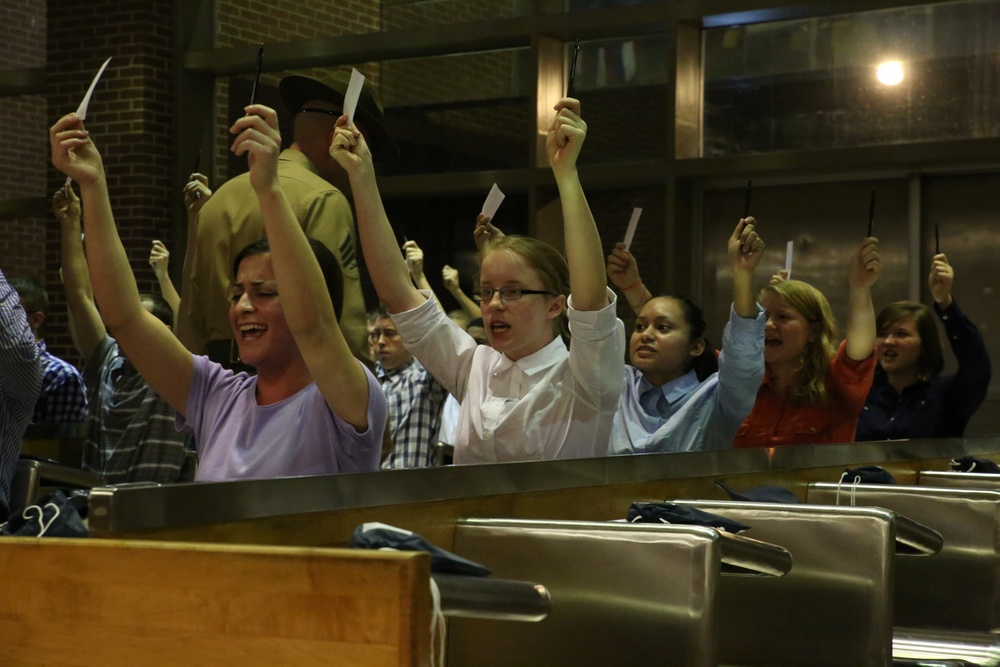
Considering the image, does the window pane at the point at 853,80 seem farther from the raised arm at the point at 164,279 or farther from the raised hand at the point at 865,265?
the raised arm at the point at 164,279

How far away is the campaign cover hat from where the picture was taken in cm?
373

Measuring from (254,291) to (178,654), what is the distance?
1093 millimetres

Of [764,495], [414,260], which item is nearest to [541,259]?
[764,495]

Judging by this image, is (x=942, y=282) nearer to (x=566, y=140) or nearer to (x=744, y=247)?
(x=744, y=247)

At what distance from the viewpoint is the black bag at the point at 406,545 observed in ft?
4.90

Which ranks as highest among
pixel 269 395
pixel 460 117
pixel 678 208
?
pixel 460 117

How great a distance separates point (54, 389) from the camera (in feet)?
18.2

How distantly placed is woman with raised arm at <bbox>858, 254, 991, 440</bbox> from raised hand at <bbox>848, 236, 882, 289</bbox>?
0.69 metres

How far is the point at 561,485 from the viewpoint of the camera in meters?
2.30

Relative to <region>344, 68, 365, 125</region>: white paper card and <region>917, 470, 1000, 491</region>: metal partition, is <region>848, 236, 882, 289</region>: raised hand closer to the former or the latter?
<region>917, 470, 1000, 491</region>: metal partition

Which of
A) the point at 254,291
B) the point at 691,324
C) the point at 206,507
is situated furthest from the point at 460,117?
the point at 206,507

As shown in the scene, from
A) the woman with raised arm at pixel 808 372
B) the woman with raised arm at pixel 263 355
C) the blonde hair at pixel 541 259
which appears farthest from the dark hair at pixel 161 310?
the woman with raised arm at pixel 263 355

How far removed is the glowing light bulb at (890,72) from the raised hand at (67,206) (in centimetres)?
412

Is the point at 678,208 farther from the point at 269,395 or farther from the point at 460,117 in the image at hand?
the point at 269,395
